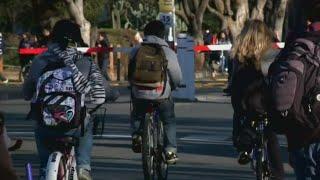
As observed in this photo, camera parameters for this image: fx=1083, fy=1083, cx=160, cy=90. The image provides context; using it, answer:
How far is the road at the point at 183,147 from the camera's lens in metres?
12.8

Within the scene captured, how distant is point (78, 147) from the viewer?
8.87 metres

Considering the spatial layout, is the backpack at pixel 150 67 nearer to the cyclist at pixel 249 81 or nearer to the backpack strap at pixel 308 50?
the cyclist at pixel 249 81

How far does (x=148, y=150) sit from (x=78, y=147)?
2.59 metres

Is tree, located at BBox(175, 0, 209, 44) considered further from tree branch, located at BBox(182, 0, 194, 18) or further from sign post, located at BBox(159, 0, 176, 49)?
sign post, located at BBox(159, 0, 176, 49)

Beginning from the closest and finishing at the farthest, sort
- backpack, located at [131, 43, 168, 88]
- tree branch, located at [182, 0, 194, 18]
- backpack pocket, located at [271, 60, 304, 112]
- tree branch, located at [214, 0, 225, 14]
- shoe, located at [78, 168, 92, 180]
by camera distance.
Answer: backpack pocket, located at [271, 60, 304, 112] < shoe, located at [78, 168, 92, 180] < backpack, located at [131, 43, 168, 88] < tree branch, located at [182, 0, 194, 18] < tree branch, located at [214, 0, 225, 14]

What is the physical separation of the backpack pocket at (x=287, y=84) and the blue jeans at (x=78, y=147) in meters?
2.38

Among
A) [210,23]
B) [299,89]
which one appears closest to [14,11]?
[210,23]

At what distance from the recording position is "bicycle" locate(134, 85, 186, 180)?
11.4 meters

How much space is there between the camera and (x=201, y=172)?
12820mm

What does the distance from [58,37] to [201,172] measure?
4.39 metres

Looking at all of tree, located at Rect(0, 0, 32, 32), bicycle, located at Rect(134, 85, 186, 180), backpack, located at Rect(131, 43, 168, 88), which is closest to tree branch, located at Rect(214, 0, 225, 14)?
tree, located at Rect(0, 0, 32, 32)

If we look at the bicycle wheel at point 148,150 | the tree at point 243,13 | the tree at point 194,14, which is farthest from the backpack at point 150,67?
the tree at point 194,14

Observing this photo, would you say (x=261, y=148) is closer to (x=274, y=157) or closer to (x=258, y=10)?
(x=274, y=157)

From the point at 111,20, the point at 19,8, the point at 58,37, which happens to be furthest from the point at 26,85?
the point at 111,20
